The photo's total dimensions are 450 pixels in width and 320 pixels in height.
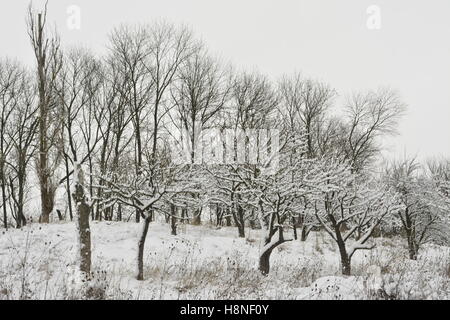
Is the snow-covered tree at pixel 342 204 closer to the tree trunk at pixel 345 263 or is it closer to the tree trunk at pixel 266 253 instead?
the tree trunk at pixel 345 263

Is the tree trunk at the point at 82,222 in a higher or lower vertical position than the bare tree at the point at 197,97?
lower

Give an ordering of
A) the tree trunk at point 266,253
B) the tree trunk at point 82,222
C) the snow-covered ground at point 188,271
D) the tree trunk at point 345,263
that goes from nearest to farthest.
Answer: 1. the snow-covered ground at point 188,271
2. the tree trunk at point 82,222
3. the tree trunk at point 266,253
4. the tree trunk at point 345,263

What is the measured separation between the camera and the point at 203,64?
21.6 m

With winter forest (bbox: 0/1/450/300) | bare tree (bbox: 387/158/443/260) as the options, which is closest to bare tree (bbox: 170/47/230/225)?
winter forest (bbox: 0/1/450/300)

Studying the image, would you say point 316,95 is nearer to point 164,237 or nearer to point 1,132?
point 164,237

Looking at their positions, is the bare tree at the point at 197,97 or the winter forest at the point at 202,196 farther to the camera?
the bare tree at the point at 197,97

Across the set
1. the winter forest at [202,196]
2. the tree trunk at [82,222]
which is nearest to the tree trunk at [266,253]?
the winter forest at [202,196]

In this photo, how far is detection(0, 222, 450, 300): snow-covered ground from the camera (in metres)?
5.82

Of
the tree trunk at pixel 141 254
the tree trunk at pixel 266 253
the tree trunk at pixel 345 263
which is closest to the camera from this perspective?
the tree trunk at pixel 141 254

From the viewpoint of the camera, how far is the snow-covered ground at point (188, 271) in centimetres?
582

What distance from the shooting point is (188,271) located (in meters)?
9.19

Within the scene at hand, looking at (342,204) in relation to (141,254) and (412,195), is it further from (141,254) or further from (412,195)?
(412,195)

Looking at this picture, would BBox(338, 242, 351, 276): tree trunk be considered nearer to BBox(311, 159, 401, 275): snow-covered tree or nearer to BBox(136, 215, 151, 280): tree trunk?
BBox(311, 159, 401, 275): snow-covered tree

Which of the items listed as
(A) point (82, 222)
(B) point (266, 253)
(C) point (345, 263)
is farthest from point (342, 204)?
(A) point (82, 222)
